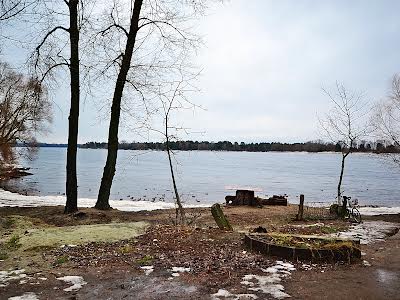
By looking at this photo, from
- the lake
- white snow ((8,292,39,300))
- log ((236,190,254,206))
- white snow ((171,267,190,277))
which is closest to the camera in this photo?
white snow ((8,292,39,300))

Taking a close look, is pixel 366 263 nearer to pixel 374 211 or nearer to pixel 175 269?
pixel 175 269

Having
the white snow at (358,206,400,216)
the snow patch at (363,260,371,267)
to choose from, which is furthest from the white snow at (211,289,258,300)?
the white snow at (358,206,400,216)

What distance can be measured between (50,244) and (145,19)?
9706 millimetres

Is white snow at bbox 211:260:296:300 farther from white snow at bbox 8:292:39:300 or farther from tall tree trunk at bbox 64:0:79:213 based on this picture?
tall tree trunk at bbox 64:0:79:213

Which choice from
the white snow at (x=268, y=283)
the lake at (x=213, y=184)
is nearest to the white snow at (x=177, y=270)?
the white snow at (x=268, y=283)

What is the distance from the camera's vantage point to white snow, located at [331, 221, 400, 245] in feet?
33.4

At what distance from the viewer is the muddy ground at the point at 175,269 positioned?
6.00 meters

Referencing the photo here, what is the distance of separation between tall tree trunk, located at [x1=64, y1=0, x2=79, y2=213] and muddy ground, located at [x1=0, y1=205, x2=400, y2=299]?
4.05m

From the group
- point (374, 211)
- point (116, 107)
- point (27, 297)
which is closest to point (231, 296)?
point (27, 297)

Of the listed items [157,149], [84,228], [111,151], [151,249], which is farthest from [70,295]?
[111,151]

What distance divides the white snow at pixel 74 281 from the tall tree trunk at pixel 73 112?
309 inches

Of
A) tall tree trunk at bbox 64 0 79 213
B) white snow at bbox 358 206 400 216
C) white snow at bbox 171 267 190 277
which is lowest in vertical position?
white snow at bbox 358 206 400 216

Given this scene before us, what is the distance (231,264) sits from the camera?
7.34 metres

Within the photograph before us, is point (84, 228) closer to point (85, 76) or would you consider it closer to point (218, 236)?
point (218, 236)
